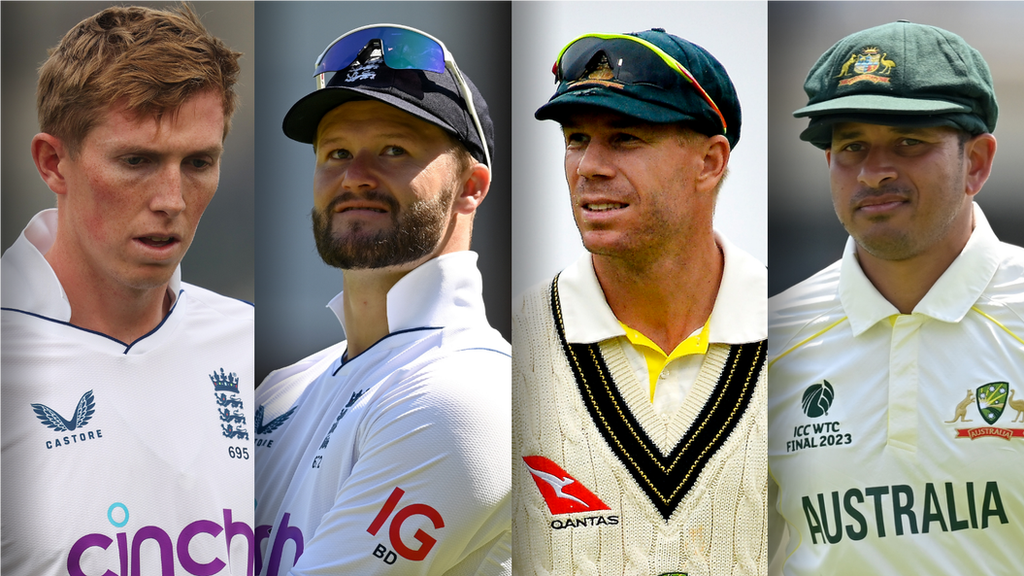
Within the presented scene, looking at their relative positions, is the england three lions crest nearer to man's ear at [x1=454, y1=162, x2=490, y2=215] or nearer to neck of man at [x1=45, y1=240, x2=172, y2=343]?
neck of man at [x1=45, y1=240, x2=172, y2=343]

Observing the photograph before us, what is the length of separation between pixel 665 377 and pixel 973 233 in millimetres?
1268

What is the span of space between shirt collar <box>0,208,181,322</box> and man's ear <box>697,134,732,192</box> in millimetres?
2233

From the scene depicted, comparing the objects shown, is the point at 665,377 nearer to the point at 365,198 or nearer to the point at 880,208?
the point at 880,208

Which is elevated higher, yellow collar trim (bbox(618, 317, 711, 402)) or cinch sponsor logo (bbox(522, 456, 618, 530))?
yellow collar trim (bbox(618, 317, 711, 402))

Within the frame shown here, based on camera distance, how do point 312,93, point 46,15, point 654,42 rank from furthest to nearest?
1. point 654,42
2. point 312,93
3. point 46,15

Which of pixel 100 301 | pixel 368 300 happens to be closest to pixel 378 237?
pixel 368 300

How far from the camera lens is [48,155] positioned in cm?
287

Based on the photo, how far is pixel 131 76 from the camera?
115 inches

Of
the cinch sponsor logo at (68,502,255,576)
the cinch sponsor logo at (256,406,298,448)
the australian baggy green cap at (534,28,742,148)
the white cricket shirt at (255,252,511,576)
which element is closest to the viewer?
the cinch sponsor logo at (68,502,255,576)

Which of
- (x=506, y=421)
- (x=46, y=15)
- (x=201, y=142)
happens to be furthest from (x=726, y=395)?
(x=46, y=15)

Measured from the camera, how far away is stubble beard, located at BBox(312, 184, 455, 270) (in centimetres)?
318

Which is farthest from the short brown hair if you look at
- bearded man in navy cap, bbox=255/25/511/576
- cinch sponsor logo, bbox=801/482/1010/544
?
cinch sponsor logo, bbox=801/482/1010/544

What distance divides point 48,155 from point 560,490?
205cm

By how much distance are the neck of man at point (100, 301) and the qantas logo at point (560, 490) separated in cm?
142
